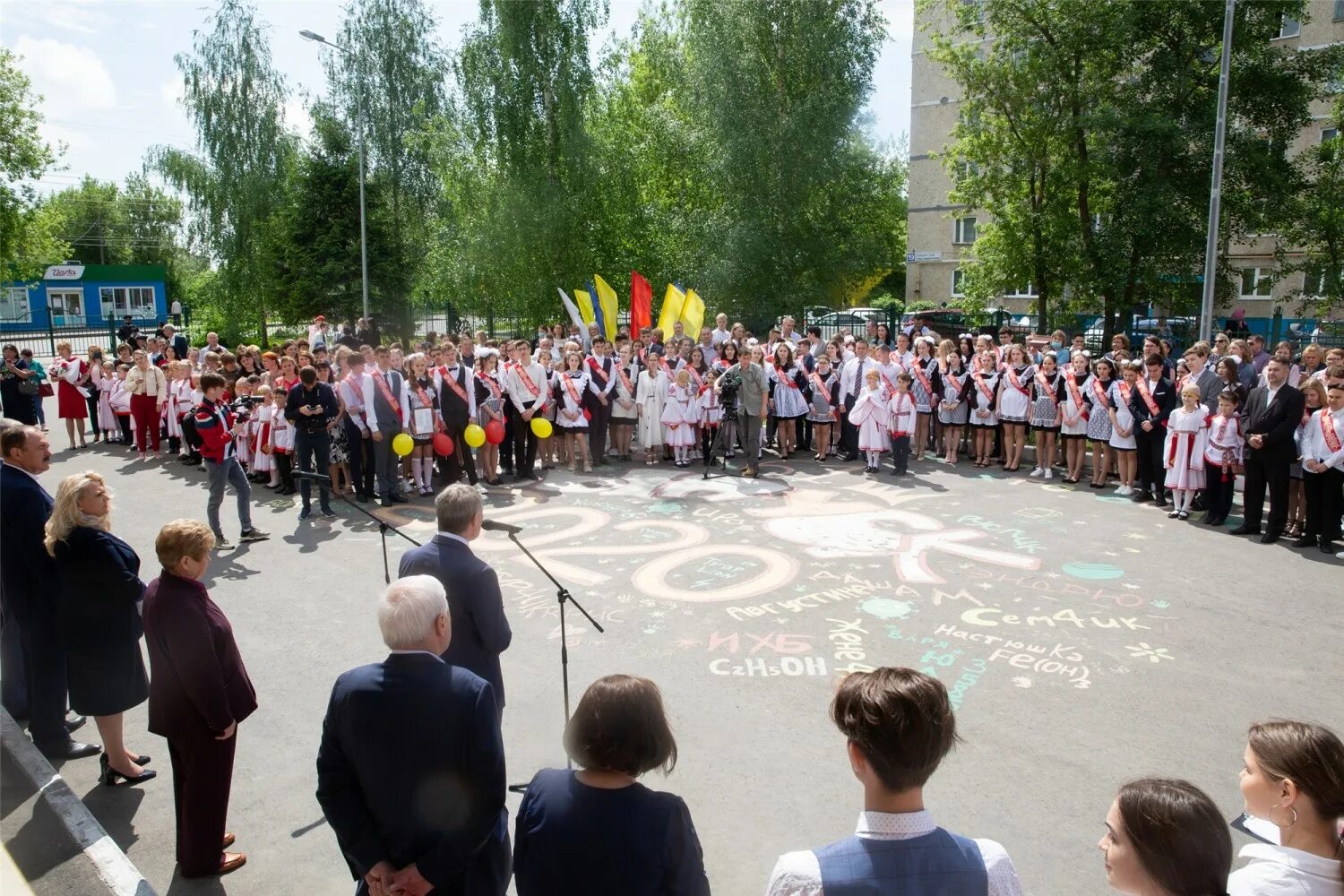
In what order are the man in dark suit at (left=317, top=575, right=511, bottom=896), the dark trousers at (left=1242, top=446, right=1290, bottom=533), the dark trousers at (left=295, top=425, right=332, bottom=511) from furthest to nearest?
1. the dark trousers at (left=295, top=425, right=332, bottom=511)
2. the dark trousers at (left=1242, top=446, right=1290, bottom=533)
3. the man in dark suit at (left=317, top=575, right=511, bottom=896)

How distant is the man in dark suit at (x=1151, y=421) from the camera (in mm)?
11930

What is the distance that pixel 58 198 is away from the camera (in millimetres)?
79438

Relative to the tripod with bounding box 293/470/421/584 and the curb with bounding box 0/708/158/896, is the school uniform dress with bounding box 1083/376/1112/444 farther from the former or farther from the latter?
the curb with bounding box 0/708/158/896

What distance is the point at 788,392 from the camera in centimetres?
1533

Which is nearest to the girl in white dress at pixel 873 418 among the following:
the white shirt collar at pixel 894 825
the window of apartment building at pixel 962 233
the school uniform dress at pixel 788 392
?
the school uniform dress at pixel 788 392

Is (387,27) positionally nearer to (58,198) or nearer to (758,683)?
(758,683)

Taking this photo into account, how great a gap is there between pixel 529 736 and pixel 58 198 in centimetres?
9254

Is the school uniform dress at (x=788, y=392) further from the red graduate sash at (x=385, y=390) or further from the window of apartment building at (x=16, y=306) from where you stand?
the window of apartment building at (x=16, y=306)

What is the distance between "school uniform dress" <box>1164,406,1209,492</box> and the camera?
36.5ft

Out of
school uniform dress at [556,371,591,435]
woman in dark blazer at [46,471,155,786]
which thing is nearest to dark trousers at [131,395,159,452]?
school uniform dress at [556,371,591,435]

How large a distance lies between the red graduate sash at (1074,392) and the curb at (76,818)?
40.2 ft

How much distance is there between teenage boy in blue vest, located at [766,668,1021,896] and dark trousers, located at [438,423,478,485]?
1111 centimetres

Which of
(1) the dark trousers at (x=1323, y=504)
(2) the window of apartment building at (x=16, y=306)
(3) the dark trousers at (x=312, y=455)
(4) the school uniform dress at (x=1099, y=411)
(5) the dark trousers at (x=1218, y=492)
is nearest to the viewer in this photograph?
(1) the dark trousers at (x=1323, y=504)

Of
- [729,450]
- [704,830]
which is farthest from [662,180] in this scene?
[704,830]
